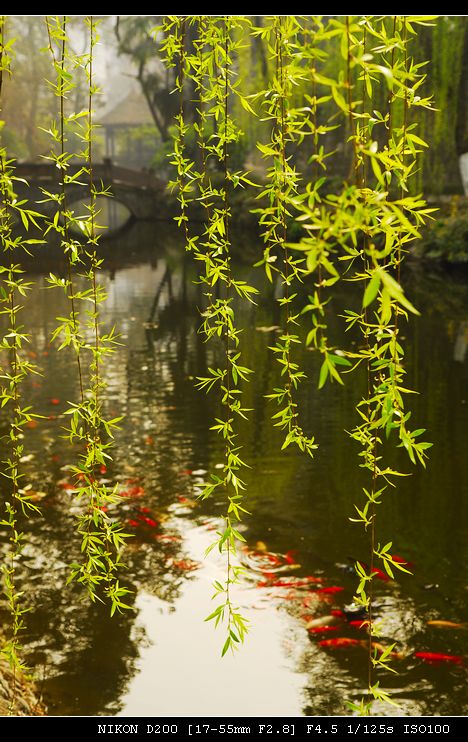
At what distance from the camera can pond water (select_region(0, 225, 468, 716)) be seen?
4.11 meters

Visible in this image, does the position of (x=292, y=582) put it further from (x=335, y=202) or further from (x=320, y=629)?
(x=335, y=202)

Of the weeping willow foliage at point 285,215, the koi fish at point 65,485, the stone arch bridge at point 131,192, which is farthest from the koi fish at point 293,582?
the stone arch bridge at point 131,192

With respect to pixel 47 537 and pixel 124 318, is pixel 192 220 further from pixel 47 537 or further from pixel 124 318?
pixel 47 537

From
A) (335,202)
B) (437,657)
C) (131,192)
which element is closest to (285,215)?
(335,202)

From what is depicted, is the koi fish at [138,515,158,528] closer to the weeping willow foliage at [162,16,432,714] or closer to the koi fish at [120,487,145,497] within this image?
the koi fish at [120,487,145,497]

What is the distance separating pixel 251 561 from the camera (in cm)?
531

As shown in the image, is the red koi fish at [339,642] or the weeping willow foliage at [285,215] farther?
the red koi fish at [339,642]

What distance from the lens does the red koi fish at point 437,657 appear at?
4230mm

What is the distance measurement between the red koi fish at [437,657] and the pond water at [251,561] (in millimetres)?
30

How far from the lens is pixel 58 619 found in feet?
15.2

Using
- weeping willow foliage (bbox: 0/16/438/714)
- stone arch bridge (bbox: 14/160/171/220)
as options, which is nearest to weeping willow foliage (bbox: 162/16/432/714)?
weeping willow foliage (bbox: 0/16/438/714)

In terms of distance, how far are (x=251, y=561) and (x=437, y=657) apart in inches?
55.5

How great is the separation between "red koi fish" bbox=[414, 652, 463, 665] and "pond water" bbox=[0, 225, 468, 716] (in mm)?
30

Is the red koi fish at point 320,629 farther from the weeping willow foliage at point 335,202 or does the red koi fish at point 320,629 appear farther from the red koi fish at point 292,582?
the weeping willow foliage at point 335,202
